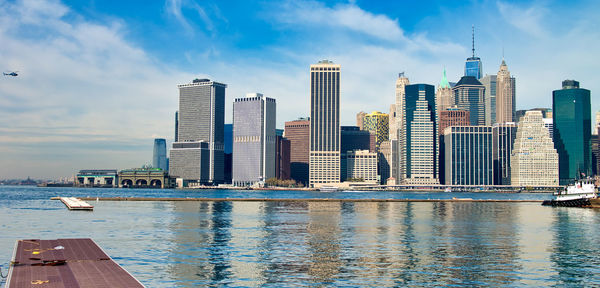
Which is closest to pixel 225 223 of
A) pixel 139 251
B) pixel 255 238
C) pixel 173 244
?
pixel 255 238

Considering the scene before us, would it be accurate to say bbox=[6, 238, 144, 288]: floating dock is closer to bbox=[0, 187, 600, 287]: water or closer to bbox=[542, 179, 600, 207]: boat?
bbox=[0, 187, 600, 287]: water

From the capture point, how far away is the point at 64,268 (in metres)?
43.7

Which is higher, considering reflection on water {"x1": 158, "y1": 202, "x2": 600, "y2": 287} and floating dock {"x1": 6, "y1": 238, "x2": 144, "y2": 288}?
floating dock {"x1": 6, "y1": 238, "x2": 144, "y2": 288}

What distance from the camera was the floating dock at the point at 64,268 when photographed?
126 feet

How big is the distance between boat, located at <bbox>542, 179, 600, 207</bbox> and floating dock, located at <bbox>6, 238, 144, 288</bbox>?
160 m

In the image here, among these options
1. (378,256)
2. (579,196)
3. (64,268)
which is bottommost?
(378,256)

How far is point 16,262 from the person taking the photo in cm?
4562

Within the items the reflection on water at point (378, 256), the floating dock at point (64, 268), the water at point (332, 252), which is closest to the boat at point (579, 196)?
the water at point (332, 252)

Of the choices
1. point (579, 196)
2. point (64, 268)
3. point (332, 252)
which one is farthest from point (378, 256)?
point (579, 196)

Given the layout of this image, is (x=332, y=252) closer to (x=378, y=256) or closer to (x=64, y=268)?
(x=378, y=256)

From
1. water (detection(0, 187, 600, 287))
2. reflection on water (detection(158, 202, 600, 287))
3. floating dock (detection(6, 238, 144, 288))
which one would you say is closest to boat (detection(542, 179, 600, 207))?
water (detection(0, 187, 600, 287))

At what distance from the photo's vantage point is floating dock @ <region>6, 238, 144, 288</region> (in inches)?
1508

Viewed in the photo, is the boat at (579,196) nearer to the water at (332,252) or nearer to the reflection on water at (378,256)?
the water at (332,252)

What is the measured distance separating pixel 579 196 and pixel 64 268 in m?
172
